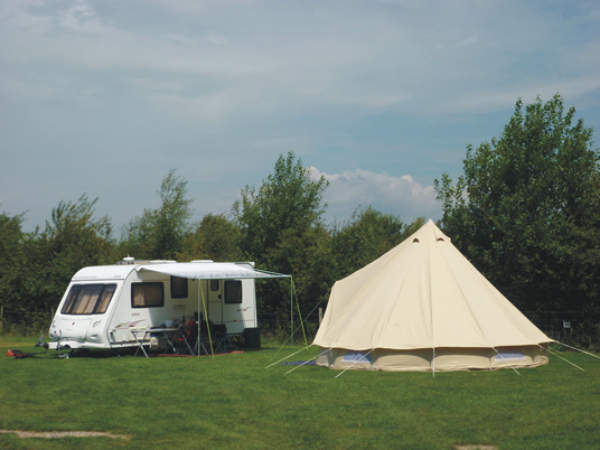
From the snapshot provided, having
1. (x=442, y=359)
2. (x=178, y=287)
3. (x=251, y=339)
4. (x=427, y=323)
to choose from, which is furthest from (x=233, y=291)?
(x=442, y=359)

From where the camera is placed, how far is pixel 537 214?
19.5m

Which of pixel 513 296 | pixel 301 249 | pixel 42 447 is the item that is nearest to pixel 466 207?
pixel 513 296

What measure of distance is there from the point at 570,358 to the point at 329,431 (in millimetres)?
9034

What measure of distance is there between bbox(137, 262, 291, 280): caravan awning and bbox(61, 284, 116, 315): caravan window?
965 millimetres

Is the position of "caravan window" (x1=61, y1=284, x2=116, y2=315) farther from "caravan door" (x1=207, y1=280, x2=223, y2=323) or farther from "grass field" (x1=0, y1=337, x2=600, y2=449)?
"grass field" (x1=0, y1=337, x2=600, y2=449)

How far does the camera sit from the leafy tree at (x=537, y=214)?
18609mm

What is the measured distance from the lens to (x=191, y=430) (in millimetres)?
8125

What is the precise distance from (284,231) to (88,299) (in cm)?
740

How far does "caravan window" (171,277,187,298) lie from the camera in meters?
18.4

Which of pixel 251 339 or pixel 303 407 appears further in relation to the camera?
pixel 251 339

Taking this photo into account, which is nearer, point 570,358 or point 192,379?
point 192,379

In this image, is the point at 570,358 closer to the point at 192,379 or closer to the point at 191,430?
the point at 192,379

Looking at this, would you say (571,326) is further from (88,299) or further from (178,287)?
(88,299)

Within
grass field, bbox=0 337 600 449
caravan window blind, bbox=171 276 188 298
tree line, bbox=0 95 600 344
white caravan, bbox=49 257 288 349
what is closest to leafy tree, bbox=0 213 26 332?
tree line, bbox=0 95 600 344
